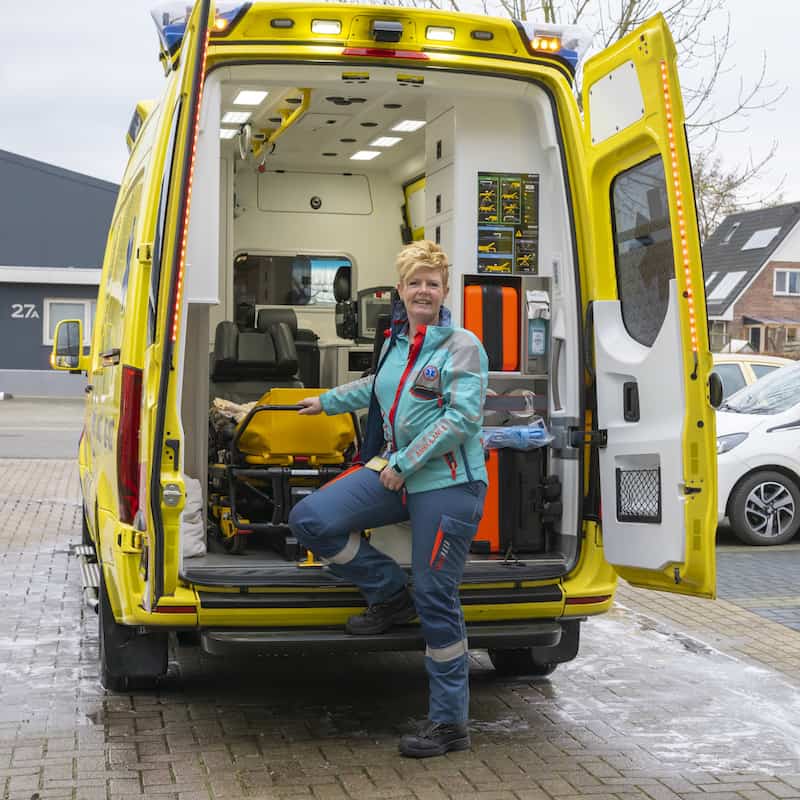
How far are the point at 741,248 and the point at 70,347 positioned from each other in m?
50.1

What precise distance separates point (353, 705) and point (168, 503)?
62.9 inches

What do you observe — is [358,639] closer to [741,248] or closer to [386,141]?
[386,141]

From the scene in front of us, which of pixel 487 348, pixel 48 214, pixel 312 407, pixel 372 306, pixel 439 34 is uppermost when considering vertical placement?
pixel 48 214

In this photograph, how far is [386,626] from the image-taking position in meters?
5.45

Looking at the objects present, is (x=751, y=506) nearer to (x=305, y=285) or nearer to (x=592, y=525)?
(x=305, y=285)

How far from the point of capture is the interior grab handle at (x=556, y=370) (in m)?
6.05

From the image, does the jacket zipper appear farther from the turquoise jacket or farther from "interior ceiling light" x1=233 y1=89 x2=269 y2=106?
"interior ceiling light" x1=233 y1=89 x2=269 y2=106

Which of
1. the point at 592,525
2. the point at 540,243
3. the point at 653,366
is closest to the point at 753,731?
the point at 592,525

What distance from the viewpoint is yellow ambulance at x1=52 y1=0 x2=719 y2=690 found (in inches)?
205

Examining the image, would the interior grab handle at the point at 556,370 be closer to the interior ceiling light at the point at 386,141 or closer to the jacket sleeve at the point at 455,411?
the jacket sleeve at the point at 455,411

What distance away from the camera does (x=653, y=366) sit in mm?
5453

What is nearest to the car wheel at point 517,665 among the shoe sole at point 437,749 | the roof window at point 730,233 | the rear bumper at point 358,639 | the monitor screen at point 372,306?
the rear bumper at point 358,639

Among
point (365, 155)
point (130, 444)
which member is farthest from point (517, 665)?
point (365, 155)

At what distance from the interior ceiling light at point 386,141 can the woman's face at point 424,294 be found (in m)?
3.93
